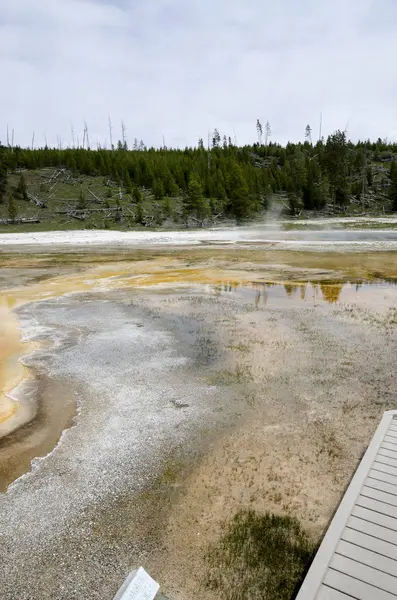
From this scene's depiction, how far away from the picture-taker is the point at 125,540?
187 inches

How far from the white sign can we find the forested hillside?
5514 cm

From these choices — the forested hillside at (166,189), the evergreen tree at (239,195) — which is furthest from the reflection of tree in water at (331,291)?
Answer: the evergreen tree at (239,195)

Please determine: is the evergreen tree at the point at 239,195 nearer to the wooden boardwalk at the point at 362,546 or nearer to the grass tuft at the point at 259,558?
the wooden boardwalk at the point at 362,546

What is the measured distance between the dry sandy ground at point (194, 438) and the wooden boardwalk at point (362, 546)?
51cm

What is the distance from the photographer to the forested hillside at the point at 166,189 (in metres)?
61.5

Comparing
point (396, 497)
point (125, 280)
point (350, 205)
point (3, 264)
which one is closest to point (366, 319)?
point (396, 497)

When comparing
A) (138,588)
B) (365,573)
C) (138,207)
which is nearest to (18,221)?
(138,207)

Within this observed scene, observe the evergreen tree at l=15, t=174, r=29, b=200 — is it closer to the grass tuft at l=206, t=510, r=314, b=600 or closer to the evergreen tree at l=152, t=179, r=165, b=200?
the evergreen tree at l=152, t=179, r=165, b=200

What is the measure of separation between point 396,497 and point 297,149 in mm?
113629

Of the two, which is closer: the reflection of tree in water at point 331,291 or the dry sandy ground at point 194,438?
the dry sandy ground at point 194,438

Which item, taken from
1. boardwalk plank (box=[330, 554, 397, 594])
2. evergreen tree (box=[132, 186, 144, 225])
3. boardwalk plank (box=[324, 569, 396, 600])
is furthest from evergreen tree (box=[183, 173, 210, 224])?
boardwalk plank (box=[324, 569, 396, 600])

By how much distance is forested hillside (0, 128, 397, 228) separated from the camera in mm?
61469

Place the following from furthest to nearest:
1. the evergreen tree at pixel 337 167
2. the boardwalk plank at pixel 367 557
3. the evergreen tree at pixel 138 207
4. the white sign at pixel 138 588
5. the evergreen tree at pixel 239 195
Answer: the evergreen tree at pixel 337 167 → the evergreen tree at pixel 239 195 → the evergreen tree at pixel 138 207 → the boardwalk plank at pixel 367 557 → the white sign at pixel 138 588

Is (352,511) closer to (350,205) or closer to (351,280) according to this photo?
(351,280)
